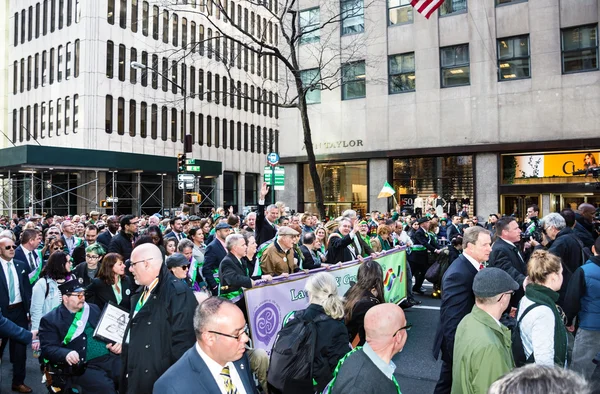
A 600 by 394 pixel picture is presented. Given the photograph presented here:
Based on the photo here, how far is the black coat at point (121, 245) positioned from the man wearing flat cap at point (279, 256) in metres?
3.78

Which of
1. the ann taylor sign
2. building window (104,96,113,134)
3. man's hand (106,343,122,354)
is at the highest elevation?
building window (104,96,113,134)

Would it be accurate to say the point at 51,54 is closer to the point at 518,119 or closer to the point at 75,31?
the point at 75,31

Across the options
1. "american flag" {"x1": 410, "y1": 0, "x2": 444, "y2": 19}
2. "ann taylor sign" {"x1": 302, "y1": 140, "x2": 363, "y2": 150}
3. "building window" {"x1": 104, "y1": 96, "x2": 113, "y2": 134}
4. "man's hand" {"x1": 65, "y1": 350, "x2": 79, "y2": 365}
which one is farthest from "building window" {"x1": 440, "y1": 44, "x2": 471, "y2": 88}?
"building window" {"x1": 104, "y1": 96, "x2": 113, "y2": 134}

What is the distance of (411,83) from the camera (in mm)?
25031

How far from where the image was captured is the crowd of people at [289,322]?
3051mm

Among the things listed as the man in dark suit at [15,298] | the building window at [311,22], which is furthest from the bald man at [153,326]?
the building window at [311,22]

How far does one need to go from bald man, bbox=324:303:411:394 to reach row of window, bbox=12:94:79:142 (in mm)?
40770

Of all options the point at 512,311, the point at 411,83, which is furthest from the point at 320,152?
the point at 512,311

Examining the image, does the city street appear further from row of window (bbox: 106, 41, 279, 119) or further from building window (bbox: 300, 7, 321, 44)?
row of window (bbox: 106, 41, 279, 119)

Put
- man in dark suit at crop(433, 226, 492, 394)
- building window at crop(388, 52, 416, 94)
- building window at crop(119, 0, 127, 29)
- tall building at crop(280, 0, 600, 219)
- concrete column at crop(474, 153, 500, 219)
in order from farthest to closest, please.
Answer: building window at crop(119, 0, 127, 29)
building window at crop(388, 52, 416, 94)
concrete column at crop(474, 153, 500, 219)
tall building at crop(280, 0, 600, 219)
man in dark suit at crop(433, 226, 492, 394)

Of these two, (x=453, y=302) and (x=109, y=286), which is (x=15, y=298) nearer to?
(x=109, y=286)

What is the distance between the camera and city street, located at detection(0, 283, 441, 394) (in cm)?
677

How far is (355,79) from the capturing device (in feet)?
85.5

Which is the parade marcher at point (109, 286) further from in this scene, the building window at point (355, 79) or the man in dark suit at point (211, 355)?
the building window at point (355, 79)
